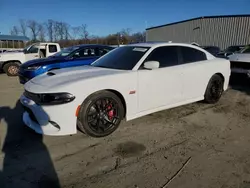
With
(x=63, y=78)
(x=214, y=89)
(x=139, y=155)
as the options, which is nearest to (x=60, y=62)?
(x=63, y=78)

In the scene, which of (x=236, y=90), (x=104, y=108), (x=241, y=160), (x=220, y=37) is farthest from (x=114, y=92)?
(x=220, y=37)

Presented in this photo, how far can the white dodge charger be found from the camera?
3.36 m

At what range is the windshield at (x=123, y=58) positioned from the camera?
4.23 m

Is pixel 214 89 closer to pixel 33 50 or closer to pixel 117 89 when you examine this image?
pixel 117 89

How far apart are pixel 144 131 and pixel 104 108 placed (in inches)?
34.6

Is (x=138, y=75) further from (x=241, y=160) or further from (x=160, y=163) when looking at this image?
(x=241, y=160)

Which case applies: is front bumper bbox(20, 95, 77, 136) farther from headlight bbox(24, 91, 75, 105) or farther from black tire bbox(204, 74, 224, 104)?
black tire bbox(204, 74, 224, 104)

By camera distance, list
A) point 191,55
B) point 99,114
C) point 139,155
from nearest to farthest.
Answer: point 139,155
point 99,114
point 191,55

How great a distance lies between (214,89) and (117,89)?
2.92 metres

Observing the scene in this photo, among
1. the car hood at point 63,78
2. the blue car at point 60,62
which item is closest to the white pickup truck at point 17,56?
the blue car at point 60,62

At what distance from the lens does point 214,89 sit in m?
5.53

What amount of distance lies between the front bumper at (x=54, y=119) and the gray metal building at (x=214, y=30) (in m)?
24.4

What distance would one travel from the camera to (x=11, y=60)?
1260 centimetres

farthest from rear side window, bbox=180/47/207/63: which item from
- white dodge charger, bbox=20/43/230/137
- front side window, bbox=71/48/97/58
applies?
front side window, bbox=71/48/97/58
